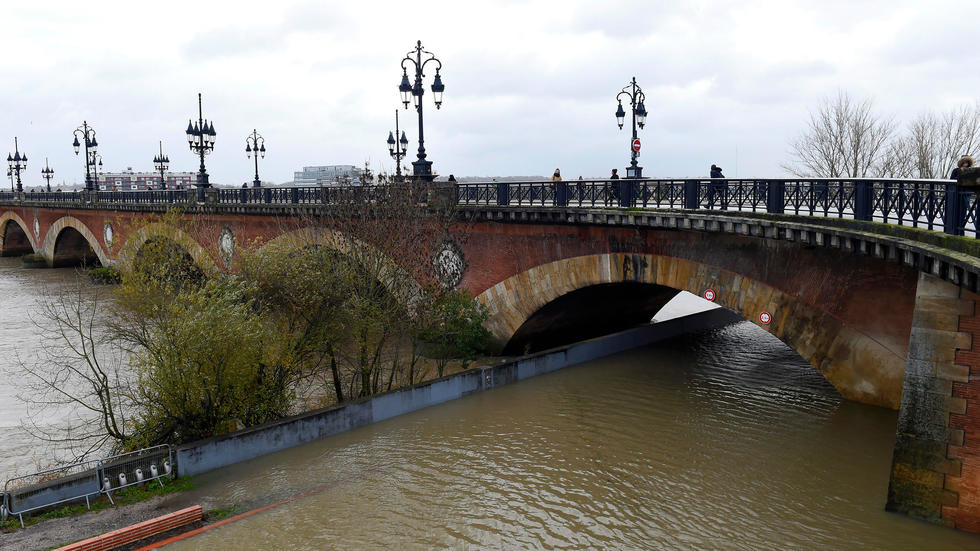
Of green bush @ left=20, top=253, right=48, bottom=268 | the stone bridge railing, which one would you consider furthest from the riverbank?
green bush @ left=20, top=253, right=48, bottom=268

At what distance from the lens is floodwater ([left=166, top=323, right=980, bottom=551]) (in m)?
10.8

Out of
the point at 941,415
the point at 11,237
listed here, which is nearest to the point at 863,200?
the point at 941,415

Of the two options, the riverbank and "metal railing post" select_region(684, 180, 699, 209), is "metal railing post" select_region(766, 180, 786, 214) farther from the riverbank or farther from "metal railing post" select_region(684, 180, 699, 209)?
the riverbank

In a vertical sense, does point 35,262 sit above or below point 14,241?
below

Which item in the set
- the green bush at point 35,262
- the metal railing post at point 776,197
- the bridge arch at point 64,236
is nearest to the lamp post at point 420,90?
the metal railing post at point 776,197

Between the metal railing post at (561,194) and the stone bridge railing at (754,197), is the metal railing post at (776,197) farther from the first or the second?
the metal railing post at (561,194)

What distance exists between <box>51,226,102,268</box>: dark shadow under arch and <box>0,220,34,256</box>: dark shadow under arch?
1161 cm

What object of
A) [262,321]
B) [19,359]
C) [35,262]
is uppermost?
[262,321]

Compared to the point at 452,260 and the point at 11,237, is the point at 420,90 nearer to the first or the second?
the point at 452,260

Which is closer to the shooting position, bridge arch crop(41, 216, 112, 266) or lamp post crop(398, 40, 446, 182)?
lamp post crop(398, 40, 446, 182)

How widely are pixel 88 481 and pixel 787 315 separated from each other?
13.4 m

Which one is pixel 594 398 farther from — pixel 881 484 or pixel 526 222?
pixel 881 484

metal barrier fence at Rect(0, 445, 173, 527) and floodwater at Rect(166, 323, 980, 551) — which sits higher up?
metal barrier fence at Rect(0, 445, 173, 527)

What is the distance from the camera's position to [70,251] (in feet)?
170
